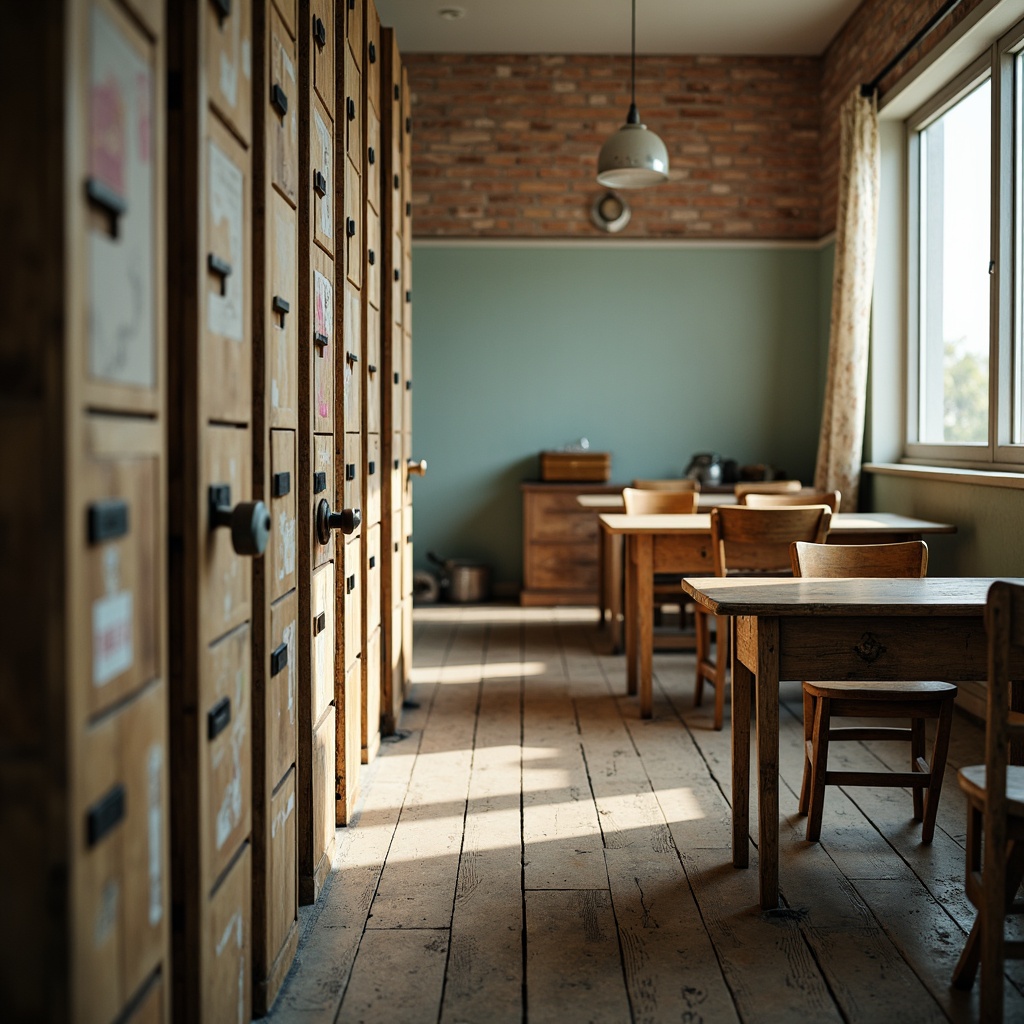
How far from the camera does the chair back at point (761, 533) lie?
397cm

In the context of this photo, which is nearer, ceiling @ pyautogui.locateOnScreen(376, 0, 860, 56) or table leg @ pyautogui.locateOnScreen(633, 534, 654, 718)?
table leg @ pyautogui.locateOnScreen(633, 534, 654, 718)

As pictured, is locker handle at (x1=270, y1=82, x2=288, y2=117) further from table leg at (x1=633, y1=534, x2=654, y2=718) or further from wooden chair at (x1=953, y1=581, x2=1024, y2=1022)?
table leg at (x1=633, y1=534, x2=654, y2=718)

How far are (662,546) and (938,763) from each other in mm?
1814

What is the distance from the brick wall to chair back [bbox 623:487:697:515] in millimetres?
2784

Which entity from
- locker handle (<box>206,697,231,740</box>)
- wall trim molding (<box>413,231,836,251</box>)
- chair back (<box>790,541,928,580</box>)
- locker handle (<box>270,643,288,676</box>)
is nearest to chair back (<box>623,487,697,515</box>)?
chair back (<box>790,541,928,580</box>)

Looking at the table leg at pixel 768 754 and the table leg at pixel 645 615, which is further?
the table leg at pixel 645 615

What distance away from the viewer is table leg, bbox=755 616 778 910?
7.77 feet

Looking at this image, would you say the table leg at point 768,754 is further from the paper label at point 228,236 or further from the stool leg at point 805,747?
the paper label at point 228,236

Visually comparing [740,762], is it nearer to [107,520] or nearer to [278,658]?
[278,658]

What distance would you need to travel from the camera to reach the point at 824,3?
647cm

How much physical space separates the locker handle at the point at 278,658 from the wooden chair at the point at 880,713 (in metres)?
1.41

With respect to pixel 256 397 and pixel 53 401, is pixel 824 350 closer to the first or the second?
pixel 256 397

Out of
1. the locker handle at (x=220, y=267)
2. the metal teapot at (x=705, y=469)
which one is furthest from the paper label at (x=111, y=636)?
the metal teapot at (x=705, y=469)

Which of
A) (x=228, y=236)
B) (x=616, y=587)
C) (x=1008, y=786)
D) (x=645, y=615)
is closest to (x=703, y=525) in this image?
(x=645, y=615)
